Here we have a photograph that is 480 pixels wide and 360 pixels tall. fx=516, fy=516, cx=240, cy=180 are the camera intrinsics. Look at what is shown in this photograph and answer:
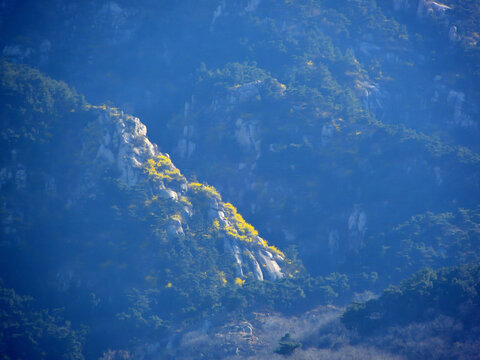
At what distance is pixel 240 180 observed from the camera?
96.4 m

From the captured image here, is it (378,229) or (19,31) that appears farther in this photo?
(19,31)

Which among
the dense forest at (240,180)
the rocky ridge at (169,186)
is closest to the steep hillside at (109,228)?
the rocky ridge at (169,186)

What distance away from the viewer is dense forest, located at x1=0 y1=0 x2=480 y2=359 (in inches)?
2525

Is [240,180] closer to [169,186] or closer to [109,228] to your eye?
[169,186]

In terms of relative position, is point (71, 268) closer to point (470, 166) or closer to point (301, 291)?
point (301, 291)

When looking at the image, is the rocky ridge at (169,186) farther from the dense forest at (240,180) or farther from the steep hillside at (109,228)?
the dense forest at (240,180)

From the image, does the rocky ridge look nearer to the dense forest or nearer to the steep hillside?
the steep hillside

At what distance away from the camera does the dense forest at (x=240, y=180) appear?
64125 millimetres

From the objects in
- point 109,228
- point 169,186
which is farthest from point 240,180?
point 109,228

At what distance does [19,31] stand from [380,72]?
249ft

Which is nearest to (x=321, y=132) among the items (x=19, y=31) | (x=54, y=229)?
(x=54, y=229)

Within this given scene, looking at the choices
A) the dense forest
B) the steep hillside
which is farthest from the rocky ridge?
the dense forest

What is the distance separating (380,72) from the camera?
113688 mm

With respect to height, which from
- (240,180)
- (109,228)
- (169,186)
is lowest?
(109,228)
